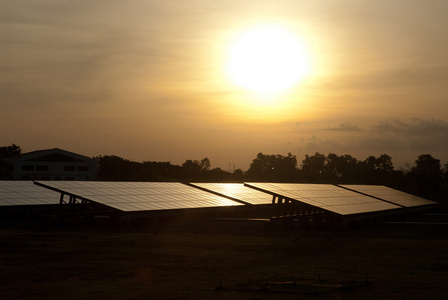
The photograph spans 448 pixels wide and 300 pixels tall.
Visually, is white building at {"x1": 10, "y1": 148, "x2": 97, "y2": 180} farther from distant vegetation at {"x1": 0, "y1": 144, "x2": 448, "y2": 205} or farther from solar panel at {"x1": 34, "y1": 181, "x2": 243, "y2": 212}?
solar panel at {"x1": 34, "y1": 181, "x2": 243, "y2": 212}

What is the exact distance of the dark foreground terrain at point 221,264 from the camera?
18172 millimetres

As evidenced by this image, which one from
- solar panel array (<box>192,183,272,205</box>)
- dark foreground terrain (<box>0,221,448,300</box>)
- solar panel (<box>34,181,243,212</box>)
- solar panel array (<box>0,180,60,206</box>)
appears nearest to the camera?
dark foreground terrain (<box>0,221,448,300</box>)

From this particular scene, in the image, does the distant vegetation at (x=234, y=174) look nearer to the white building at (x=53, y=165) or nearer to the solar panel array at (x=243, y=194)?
the white building at (x=53, y=165)

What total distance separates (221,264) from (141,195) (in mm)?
24810

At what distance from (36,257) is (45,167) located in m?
108

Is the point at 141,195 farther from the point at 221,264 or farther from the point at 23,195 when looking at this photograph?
the point at 221,264

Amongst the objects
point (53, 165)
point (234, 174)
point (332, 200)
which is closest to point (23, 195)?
point (332, 200)

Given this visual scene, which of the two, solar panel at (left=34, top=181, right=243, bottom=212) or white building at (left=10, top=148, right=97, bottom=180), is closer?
solar panel at (left=34, top=181, right=243, bottom=212)

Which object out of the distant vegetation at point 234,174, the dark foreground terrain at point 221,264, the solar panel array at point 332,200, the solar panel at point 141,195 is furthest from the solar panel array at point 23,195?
the distant vegetation at point 234,174

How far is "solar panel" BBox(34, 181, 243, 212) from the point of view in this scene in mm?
43344

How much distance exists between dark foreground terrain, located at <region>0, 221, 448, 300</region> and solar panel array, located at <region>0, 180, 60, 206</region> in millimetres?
12666

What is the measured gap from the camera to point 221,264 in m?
24.2

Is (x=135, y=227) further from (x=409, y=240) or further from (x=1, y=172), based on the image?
(x=1, y=172)

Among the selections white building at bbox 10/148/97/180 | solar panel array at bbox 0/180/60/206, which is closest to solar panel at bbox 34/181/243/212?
solar panel array at bbox 0/180/60/206
